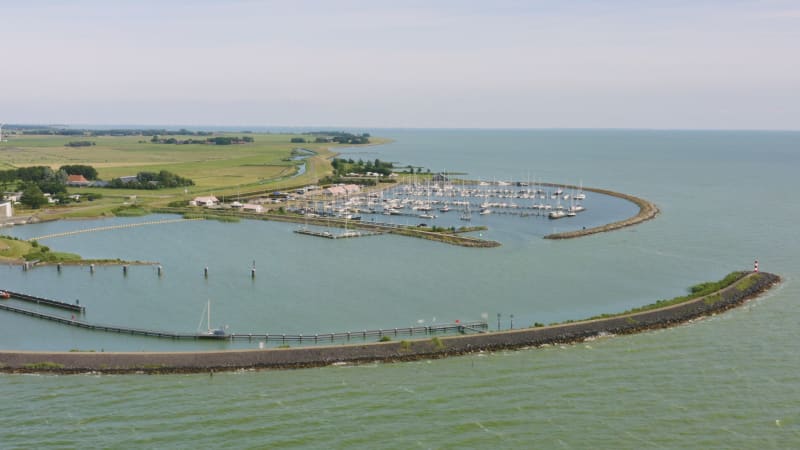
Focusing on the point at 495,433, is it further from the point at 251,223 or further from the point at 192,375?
the point at 251,223

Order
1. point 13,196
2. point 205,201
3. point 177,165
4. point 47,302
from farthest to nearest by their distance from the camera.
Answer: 1. point 177,165
2. point 205,201
3. point 13,196
4. point 47,302

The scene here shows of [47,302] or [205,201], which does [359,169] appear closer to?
[205,201]

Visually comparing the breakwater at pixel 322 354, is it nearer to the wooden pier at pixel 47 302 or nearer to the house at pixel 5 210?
the wooden pier at pixel 47 302

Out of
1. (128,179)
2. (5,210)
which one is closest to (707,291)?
(5,210)

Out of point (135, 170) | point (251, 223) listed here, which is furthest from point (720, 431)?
point (135, 170)

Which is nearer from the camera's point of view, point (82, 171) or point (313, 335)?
point (313, 335)

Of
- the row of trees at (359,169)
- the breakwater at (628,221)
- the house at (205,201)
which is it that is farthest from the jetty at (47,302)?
the row of trees at (359,169)
